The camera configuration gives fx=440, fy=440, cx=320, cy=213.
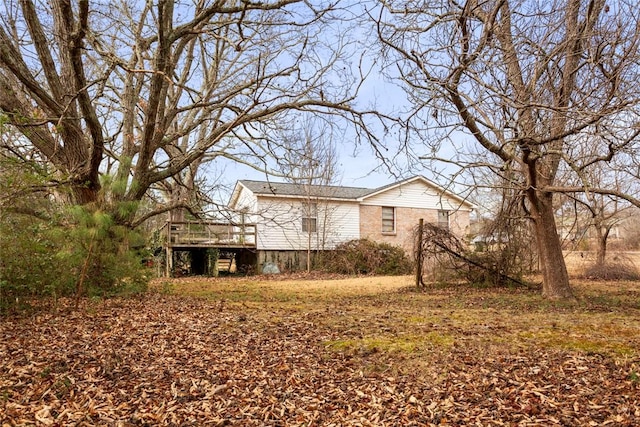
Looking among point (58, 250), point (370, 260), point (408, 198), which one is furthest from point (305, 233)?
point (58, 250)

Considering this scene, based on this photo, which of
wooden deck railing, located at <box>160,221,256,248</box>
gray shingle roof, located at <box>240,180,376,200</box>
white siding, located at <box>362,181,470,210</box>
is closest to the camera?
wooden deck railing, located at <box>160,221,256,248</box>

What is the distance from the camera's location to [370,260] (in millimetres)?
17578

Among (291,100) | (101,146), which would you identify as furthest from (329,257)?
(101,146)

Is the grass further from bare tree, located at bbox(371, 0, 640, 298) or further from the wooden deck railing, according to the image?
the wooden deck railing

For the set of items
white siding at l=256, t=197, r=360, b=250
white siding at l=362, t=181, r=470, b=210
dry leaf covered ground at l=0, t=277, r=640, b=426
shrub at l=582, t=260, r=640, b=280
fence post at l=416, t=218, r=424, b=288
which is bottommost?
dry leaf covered ground at l=0, t=277, r=640, b=426

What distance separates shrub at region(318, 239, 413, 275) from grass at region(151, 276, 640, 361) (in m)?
8.16

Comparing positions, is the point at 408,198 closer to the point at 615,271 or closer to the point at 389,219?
the point at 389,219

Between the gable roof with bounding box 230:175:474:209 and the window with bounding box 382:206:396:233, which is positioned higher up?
the gable roof with bounding box 230:175:474:209

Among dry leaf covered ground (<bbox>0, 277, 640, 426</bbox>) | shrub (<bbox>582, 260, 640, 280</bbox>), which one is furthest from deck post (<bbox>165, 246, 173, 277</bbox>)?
shrub (<bbox>582, 260, 640, 280</bbox>)

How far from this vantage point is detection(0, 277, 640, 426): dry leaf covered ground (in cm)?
290

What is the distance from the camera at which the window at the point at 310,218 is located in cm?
1899

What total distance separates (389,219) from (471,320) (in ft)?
51.9

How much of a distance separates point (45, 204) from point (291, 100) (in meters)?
4.48

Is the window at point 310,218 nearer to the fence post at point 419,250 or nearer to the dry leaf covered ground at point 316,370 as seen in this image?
the fence post at point 419,250
